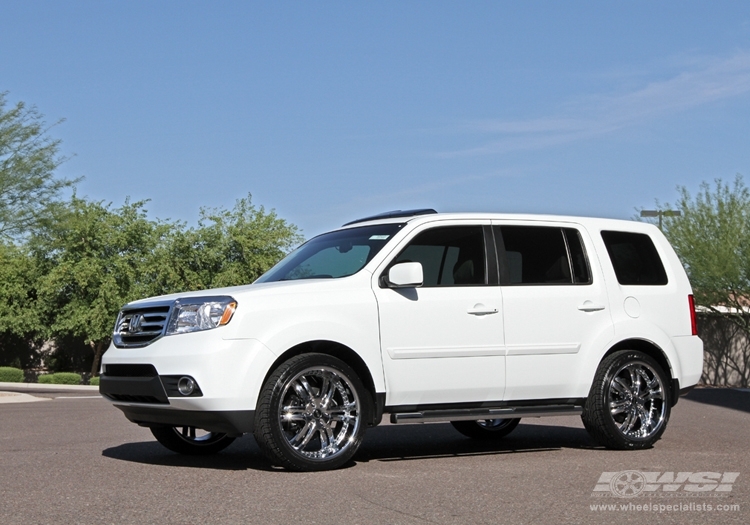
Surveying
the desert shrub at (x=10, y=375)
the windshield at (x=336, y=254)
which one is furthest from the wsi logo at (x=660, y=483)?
the desert shrub at (x=10, y=375)

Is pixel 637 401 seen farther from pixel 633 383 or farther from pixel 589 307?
pixel 589 307

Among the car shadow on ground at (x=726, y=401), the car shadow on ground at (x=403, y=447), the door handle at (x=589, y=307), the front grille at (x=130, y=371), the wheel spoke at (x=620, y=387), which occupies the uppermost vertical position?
the door handle at (x=589, y=307)

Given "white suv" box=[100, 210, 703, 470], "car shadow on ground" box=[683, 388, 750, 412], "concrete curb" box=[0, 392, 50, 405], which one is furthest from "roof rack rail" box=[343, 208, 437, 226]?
"concrete curb" box=[0, 392, 50, 405]

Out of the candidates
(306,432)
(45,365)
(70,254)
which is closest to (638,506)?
(306,432)

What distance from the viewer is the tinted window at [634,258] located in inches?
401

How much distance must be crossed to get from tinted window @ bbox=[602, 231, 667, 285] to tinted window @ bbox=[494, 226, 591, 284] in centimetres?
41

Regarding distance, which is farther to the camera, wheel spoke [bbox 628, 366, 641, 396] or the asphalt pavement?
wheel spoke [bbox 628, 366, 641, 396]

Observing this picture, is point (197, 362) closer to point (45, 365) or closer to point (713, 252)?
point (713, 252)

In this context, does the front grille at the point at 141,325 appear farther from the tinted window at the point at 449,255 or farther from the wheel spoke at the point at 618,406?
the wheel spoke at the point at 618,406

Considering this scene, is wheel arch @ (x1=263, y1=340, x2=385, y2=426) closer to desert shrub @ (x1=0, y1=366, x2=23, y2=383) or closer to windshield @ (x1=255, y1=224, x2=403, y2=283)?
windshield @ (x1=255, y1=224, x2=403, y2=283)

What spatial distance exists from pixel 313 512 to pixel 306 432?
1.90 metres

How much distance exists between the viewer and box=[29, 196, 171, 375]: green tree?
164 feet

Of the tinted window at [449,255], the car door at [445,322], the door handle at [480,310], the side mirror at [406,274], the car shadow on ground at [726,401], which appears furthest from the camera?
the car shadow on ground at [726,401]

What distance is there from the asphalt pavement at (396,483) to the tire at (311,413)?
19 cm
